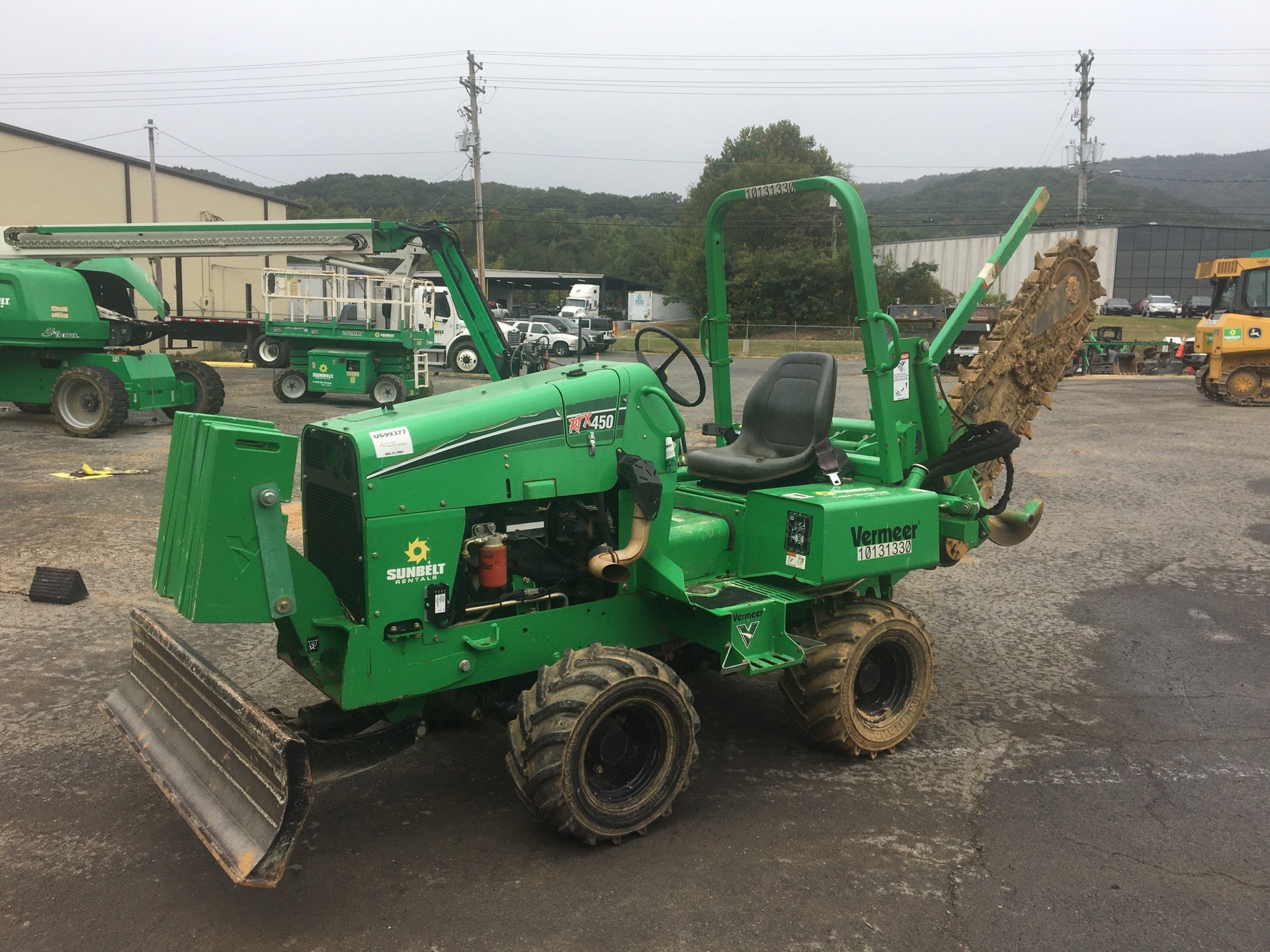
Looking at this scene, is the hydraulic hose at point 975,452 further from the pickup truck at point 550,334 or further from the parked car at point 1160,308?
the parked car at point 1160,308

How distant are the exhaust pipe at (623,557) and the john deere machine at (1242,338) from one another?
19.5m

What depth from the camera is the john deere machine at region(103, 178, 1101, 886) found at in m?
3.41

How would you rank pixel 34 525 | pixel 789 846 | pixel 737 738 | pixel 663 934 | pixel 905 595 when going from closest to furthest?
pixel 663 934 < pixel 789 846 < pixel 737 738 < pixel 905 595 < pixel 34 525

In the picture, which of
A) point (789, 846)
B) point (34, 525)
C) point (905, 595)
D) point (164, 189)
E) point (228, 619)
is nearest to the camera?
point (228, 619)

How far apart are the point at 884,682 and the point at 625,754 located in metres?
1.60

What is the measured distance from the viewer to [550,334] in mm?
34750

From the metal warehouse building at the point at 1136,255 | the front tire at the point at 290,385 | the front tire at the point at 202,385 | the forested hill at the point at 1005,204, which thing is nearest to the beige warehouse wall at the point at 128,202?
the front tire at the point at 290,385

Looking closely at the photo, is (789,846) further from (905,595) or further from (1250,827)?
(905,595)

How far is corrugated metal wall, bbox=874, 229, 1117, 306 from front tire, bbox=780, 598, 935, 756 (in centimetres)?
5283

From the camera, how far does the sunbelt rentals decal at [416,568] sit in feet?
11.8

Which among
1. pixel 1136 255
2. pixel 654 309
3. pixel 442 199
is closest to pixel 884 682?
pixel 654 309

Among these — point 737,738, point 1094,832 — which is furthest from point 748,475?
point 1094,832

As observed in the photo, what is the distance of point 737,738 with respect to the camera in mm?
4766

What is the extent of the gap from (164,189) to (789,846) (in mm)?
41478
